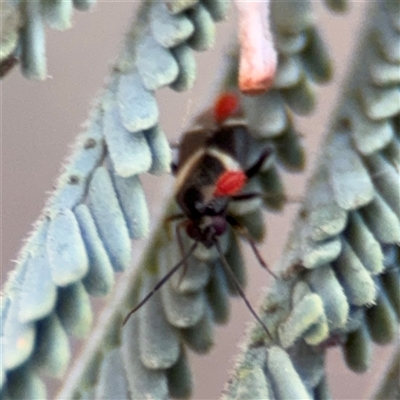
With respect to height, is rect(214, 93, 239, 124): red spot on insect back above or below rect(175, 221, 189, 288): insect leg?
above

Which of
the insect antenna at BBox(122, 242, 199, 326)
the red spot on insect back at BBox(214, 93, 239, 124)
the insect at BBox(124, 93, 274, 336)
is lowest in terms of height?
the insect antenna at BBox(122, 242, 199, 326)

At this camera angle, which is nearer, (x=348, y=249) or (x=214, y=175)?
(x=348, y=249)

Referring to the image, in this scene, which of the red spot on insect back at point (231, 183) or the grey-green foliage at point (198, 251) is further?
the red spot on insect back at point (231, 183)

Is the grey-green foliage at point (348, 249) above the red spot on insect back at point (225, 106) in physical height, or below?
below

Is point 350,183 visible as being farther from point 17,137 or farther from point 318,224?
point 17,137

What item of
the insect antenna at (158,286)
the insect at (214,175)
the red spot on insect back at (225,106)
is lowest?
the insect antenna at (158,286)
